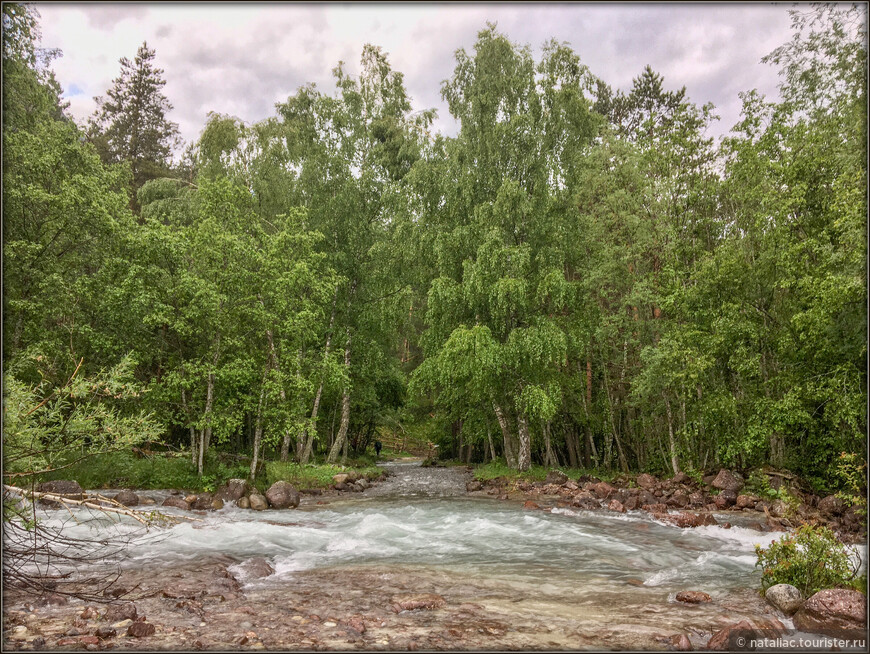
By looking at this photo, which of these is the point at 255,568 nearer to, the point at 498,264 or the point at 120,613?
the point at 120,613

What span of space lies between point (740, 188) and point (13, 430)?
2016 centimetres

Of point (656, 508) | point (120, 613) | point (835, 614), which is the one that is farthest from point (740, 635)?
point (656, 508)

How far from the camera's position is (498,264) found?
21.0m

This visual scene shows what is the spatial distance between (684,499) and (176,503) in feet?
51.5

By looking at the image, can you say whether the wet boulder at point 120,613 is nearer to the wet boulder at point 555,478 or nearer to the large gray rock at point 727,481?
the wet boulder at point 555,478

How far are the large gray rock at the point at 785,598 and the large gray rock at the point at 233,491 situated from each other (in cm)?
1421

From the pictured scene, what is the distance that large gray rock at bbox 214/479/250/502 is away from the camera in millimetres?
16158

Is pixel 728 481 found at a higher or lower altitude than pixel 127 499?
higher

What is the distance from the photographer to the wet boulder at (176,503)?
1472 centimetres

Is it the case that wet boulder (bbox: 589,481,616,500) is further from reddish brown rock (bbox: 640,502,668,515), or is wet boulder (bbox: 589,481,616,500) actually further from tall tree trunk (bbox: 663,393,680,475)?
tall tree trunk (bbox: 663,393,680,475)

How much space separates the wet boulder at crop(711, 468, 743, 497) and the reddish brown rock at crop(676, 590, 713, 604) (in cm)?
1080

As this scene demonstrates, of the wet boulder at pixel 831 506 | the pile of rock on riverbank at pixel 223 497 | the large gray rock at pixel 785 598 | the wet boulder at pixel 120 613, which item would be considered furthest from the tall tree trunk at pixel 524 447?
the wet boulder at pixel 120 613

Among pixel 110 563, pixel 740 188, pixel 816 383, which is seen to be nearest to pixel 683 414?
pixel 816 383

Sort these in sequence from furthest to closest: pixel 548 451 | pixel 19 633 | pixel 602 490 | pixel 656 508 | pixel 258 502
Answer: pixel 548 451 < pixel 602 490 < pixel 258 502 < pixel 656 508 < pixel 19 633
